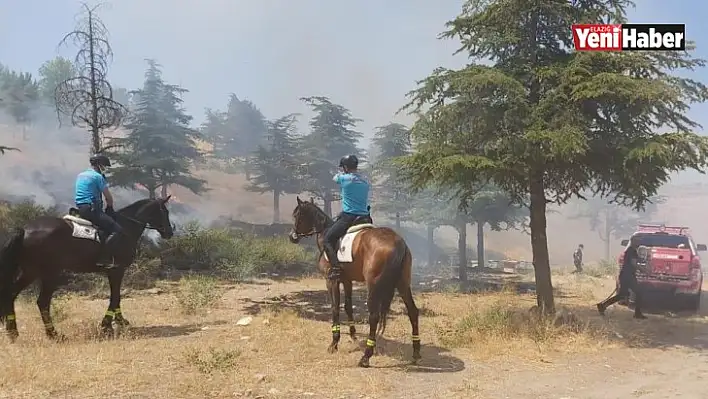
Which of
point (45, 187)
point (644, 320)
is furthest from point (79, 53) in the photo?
point (45, 187)

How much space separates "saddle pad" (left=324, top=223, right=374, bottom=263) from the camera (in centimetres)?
892

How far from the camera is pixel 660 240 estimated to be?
15.7m

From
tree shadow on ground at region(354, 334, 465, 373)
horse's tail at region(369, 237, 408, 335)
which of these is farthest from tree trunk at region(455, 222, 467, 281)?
horse's tail at region(369, 237, 408, 335)

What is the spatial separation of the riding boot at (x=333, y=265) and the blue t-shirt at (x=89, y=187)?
13.5ft

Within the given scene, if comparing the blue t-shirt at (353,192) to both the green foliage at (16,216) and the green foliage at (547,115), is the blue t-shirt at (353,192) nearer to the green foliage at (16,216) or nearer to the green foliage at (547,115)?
the green foliage at (547,115)

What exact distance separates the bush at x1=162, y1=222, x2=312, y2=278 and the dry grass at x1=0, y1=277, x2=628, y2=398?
4803 mm

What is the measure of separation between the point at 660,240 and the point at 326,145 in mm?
26228

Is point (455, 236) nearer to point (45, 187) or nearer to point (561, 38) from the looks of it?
point (45, 187)

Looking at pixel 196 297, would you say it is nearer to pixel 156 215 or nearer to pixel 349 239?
pixel 156 215

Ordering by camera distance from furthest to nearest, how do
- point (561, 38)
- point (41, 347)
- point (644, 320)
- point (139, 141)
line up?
point (139, 141) → point (644, 320) → point (561, 38) → point (41, 347)

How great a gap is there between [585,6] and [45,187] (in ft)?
133

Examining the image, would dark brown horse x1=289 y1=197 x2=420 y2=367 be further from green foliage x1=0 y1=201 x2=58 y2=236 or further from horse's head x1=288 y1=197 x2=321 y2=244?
green foliage x1=0 y1=201 x2=58 y2=236

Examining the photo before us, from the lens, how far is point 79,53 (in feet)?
54.4

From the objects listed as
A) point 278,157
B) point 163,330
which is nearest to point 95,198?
point 163,330
